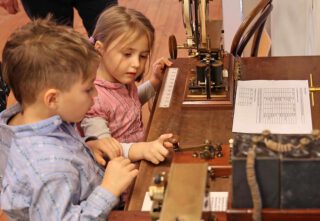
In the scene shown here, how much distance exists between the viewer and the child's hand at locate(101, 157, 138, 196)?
1.26 meters

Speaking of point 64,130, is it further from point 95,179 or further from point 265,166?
point 265,166

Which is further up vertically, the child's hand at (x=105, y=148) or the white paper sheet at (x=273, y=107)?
the white paper sheet at (x=273, y=107)

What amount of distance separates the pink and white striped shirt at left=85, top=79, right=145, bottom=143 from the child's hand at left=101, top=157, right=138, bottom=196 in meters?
0.37

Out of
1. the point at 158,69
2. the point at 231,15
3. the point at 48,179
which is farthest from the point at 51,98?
the point at 231,15

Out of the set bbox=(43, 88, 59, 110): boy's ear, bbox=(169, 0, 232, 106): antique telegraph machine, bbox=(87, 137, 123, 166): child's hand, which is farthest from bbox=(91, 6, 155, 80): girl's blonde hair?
bbox=(43, 88, 59, 110): boy's ear

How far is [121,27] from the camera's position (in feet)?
5.54

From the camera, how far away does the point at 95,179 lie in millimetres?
1336

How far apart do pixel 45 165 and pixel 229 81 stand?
0.75m

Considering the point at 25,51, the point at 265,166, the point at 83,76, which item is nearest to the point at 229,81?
the point at 83,76

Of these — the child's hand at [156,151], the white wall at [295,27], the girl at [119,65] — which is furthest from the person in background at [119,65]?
the white wall at [295,27]

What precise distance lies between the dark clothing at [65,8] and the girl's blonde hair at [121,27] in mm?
727

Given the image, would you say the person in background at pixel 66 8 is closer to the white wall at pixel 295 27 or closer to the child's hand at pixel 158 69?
the child's hand at pixel 158 69

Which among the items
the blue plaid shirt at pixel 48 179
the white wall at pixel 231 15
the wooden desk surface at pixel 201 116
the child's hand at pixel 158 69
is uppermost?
the white wall at pixel 231 15

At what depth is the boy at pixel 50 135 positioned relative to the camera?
1.19 metres
